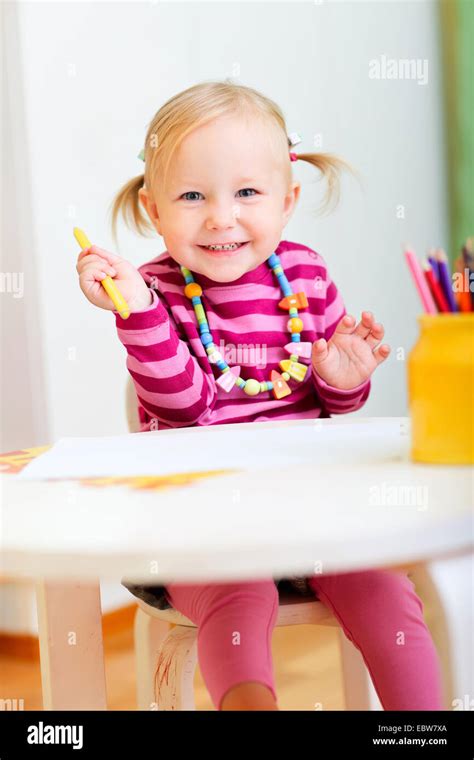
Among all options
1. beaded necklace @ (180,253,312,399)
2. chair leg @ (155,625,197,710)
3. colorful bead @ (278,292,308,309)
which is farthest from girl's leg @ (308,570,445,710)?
colorful bead @ (278,292,308,309)

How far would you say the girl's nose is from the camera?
0.94m

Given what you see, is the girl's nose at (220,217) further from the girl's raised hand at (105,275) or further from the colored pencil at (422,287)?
the colored pencil at (422,287)

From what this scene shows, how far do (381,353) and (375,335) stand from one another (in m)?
0.02

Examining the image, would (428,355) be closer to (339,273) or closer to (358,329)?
(358,329)

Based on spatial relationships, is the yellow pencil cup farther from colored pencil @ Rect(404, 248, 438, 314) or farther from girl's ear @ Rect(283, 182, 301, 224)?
girl's ear @ Rect(283, 182, 301, 224)

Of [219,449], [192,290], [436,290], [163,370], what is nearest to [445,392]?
[436,290]

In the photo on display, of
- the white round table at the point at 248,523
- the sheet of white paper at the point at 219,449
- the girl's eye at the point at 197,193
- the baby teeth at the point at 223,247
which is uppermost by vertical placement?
the girl's eye at the point at 197,193

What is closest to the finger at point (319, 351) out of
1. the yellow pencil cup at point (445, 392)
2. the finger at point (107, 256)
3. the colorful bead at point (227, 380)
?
the colorful bead at point (227, 380)

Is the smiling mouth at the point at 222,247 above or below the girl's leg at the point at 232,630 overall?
above

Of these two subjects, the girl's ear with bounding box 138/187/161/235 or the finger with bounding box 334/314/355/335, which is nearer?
the finger with bounding box 334/314/355/335

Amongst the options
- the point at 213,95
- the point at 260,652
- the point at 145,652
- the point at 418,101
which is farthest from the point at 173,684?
the point at 418,101

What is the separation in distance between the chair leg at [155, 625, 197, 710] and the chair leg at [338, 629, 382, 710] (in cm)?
20

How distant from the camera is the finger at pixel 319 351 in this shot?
893mm

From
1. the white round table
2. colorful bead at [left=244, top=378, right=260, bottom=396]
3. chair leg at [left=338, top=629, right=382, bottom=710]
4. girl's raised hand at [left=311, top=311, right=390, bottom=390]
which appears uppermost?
girl's raised hand at [left=311, top=311, right=390, bottom=390]
